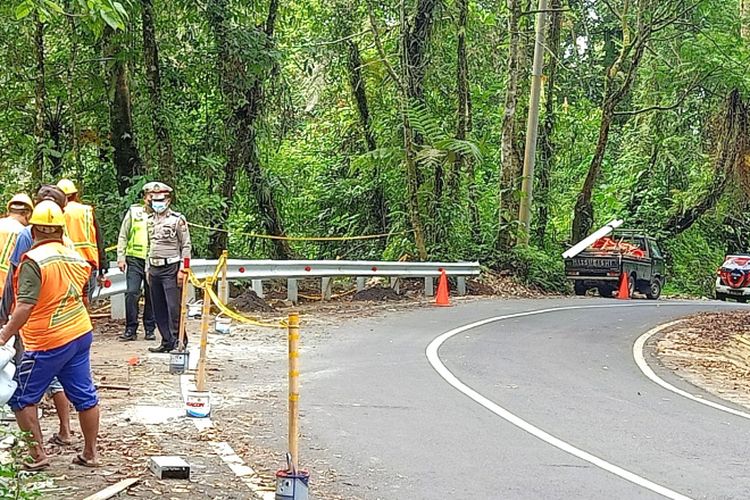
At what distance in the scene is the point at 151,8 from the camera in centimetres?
2042

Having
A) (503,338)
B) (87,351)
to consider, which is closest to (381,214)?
(503,338)

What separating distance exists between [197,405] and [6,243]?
→ 7.26 ft

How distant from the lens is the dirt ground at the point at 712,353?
12833 mm

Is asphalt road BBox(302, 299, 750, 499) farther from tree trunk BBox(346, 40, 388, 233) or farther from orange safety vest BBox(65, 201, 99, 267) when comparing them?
tree trunk BBox(346, 40, 388, 233)


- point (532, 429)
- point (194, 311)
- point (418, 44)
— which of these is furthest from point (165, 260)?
point (418, 44)

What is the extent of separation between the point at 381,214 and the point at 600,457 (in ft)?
72.0

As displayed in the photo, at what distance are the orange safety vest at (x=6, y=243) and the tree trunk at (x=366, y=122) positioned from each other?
21.2 metres

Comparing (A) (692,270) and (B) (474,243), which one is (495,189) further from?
(A) (692,270)

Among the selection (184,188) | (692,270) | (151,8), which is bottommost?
(692,270)

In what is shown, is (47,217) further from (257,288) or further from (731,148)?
(731,148)

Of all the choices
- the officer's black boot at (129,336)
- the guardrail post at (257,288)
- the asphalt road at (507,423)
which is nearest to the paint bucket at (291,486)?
the asphalt road at (507,423)

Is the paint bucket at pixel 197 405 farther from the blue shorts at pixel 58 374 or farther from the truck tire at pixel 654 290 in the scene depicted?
the truck tire at pixel 654 290

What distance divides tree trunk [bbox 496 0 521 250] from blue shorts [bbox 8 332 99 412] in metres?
21.9

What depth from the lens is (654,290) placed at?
29719mm
